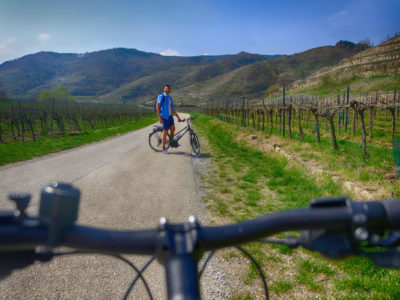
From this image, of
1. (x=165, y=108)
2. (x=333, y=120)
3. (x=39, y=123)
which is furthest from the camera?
(x=39, y=123)

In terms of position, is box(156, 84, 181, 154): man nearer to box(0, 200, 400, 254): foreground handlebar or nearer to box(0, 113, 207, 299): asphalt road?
box(0, 113, 207, 299): asphalt road

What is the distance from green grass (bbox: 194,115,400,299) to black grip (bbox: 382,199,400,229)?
2483 mm

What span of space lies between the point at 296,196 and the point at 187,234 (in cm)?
559

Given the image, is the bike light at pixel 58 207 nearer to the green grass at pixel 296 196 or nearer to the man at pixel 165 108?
the green grass at pixel 296 196

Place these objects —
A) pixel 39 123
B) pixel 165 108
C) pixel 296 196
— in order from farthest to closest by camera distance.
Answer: pixel 39 123 < pixel 165 108 < pixel 296 196

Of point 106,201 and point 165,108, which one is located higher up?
point 165,108

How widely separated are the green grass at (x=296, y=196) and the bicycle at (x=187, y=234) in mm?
2461

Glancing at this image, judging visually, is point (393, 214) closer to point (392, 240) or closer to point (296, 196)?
point (392, 240)

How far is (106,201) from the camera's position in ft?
17.3

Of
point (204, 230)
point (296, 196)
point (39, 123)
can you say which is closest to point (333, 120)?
point (296, 196)

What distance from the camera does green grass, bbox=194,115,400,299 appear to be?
2.88m

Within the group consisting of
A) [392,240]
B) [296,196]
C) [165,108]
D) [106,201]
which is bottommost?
[296,196]

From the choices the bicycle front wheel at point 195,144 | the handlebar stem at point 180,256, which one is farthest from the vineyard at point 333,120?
the handlebar stem at point 180,256

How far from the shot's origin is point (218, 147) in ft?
42.8
